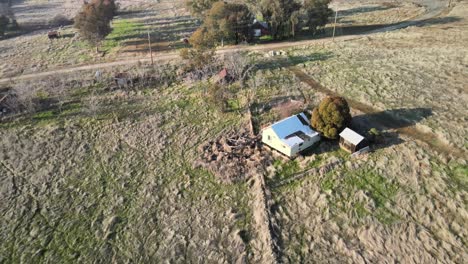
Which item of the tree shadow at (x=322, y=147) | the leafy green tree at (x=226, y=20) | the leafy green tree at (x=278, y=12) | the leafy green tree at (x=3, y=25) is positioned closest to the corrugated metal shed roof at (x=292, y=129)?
the tree shadow at (x=322, y=147)

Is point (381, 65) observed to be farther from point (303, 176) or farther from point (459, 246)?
point (459, 246)

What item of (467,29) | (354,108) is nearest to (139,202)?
(354,108)

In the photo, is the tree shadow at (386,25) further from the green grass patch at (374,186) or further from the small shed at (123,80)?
the green grass patch at (374,186)

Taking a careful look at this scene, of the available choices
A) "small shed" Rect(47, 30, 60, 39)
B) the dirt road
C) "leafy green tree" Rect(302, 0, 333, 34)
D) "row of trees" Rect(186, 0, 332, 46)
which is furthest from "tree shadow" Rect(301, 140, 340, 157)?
"small shed" Rect(47, 30, 60, 39)

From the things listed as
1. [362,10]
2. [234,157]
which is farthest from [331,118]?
[362,10]

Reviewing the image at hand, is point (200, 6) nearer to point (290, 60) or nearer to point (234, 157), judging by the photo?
point (290, 60)
